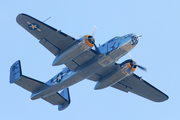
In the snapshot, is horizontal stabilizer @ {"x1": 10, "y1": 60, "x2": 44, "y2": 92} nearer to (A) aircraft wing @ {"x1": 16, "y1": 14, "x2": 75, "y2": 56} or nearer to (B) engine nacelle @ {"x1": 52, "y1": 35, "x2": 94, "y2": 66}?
(A) aircraft wing @ {"x1": 16, "y1": 14, "x2": 75, "y2": 56}

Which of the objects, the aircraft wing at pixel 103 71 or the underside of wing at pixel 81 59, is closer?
the underside of wing at pixel 81 59

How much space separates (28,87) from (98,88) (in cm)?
740

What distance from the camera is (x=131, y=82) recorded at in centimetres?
3256

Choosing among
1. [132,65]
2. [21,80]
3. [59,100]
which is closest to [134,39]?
[132,65]

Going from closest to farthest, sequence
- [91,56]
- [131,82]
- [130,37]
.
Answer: [130,37]
[91,56]
[131,82]

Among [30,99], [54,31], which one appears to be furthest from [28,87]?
[54,31]

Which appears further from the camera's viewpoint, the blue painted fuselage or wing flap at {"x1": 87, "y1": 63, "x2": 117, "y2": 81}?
wing flap at {"x1": 87, "y1": 63, "x2": 117, "y2": 81}

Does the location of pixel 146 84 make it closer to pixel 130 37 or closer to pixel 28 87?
pixel 130 37

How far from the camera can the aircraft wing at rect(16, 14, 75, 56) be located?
26.6 meters

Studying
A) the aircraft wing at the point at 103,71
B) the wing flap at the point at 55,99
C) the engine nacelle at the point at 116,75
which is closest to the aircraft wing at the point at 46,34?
the aircraft wing at the point at 103,71

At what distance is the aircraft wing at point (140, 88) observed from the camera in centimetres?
3227

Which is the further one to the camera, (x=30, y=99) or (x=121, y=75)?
(x=30, y=99)

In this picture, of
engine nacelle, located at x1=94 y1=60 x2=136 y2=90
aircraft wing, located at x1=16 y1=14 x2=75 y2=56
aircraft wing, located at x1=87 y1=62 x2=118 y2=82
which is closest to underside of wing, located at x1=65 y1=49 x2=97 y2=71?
aircraft wing, located at x1=16 y1=14 x2=75 y2=56

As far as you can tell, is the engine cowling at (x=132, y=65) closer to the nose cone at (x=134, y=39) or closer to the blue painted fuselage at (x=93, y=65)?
the blue painted fuselage at (x=93, y=65)
